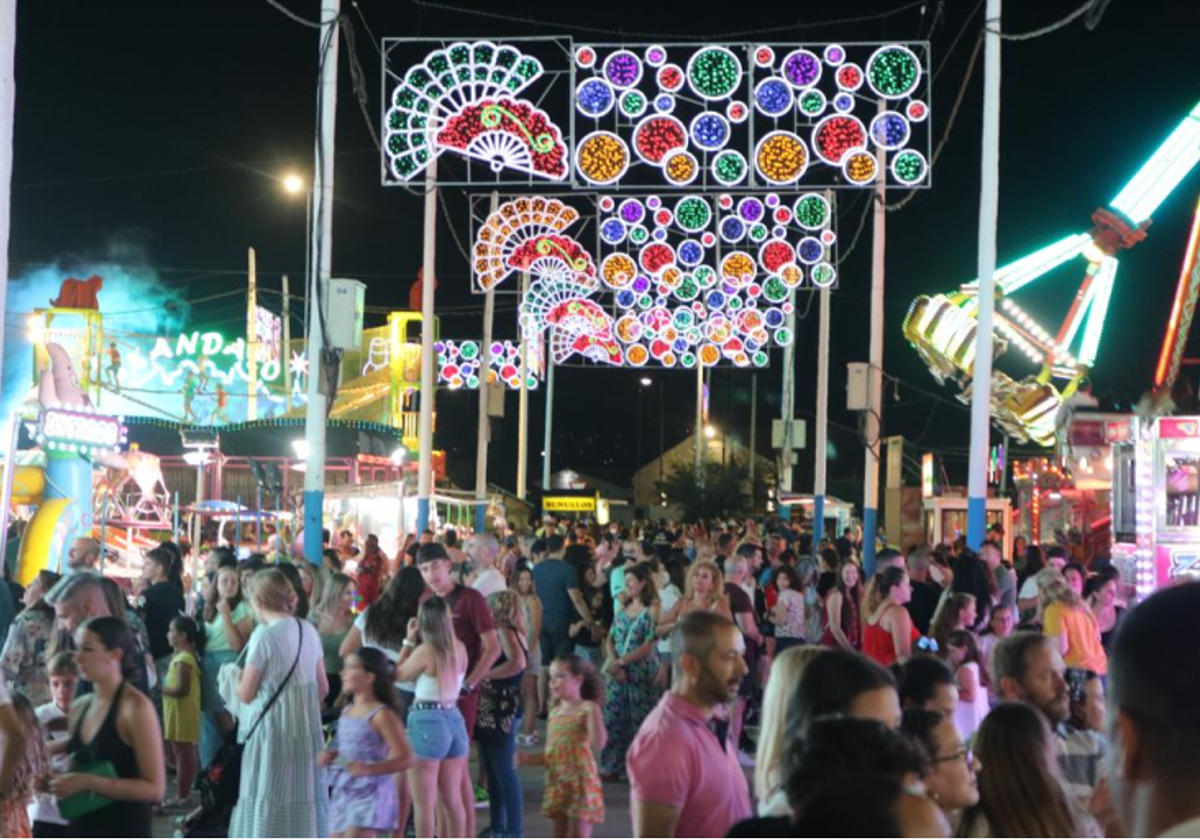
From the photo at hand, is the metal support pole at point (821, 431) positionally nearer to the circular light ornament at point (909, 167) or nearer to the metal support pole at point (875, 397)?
the metal support pole at point (875, 397)

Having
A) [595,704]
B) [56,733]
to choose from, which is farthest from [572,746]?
[56,733]

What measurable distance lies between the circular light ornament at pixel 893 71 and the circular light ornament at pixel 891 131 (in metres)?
0.55

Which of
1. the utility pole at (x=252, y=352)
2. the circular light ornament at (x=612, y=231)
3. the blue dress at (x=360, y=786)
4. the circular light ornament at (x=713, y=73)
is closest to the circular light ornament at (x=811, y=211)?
the circular light ornament at (x=612, y=231)

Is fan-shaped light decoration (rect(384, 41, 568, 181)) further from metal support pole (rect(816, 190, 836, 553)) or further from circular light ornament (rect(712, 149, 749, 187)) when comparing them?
metal support pole (rect(816, 190, 836, 553))

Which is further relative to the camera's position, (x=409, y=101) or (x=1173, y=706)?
(x=409, y=101)

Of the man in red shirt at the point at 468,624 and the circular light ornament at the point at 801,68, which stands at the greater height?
the circular light ornament at the point at 801,68

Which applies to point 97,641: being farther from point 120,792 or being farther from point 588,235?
point 588,235

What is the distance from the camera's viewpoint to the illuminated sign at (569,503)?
4091 centimetres

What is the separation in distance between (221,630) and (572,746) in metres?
3.61

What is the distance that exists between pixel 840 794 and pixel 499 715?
7.62 meters

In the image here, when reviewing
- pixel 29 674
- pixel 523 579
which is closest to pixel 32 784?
pixel 29 674

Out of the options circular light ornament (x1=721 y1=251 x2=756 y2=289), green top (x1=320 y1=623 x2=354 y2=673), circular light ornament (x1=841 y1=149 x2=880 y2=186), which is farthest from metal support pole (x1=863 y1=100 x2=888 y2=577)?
green top (x1=320 y1=623 x2=354 y2=673)

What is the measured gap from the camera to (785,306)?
30594 mm

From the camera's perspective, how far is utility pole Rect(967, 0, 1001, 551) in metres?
16.4
